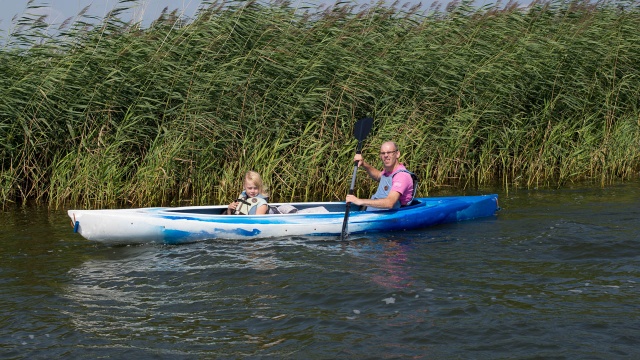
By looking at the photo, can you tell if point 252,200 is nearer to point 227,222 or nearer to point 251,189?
point 251,189

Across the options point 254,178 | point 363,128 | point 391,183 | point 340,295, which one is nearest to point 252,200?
point 254,178

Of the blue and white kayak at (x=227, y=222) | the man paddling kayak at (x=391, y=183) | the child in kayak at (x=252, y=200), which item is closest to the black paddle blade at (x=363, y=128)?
the man paddling kayak at (x=391, y=183)

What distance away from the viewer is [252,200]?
787cm

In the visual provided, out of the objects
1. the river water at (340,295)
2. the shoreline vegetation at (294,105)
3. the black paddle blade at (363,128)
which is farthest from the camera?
the shoreline vegetation at (294,105)

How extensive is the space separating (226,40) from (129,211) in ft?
11.0

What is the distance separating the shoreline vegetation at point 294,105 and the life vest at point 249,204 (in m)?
1.71

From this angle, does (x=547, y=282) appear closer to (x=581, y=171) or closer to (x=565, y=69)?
(x=581, y=171)

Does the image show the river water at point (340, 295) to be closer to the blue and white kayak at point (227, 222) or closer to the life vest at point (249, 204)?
the blue and white kayak at point (227, 222)

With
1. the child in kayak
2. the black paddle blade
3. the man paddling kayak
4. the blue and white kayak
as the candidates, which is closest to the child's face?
the child in kayak

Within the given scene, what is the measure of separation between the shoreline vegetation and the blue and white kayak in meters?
1.75

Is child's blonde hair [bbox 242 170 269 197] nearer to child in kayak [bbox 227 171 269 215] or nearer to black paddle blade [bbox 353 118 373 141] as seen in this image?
child in kayak [bbox 227 171 269 215]

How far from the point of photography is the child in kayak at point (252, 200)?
25.6ft

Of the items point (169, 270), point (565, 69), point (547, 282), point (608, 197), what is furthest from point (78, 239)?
point (565, 69)

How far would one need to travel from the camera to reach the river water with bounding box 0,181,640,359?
477cm
